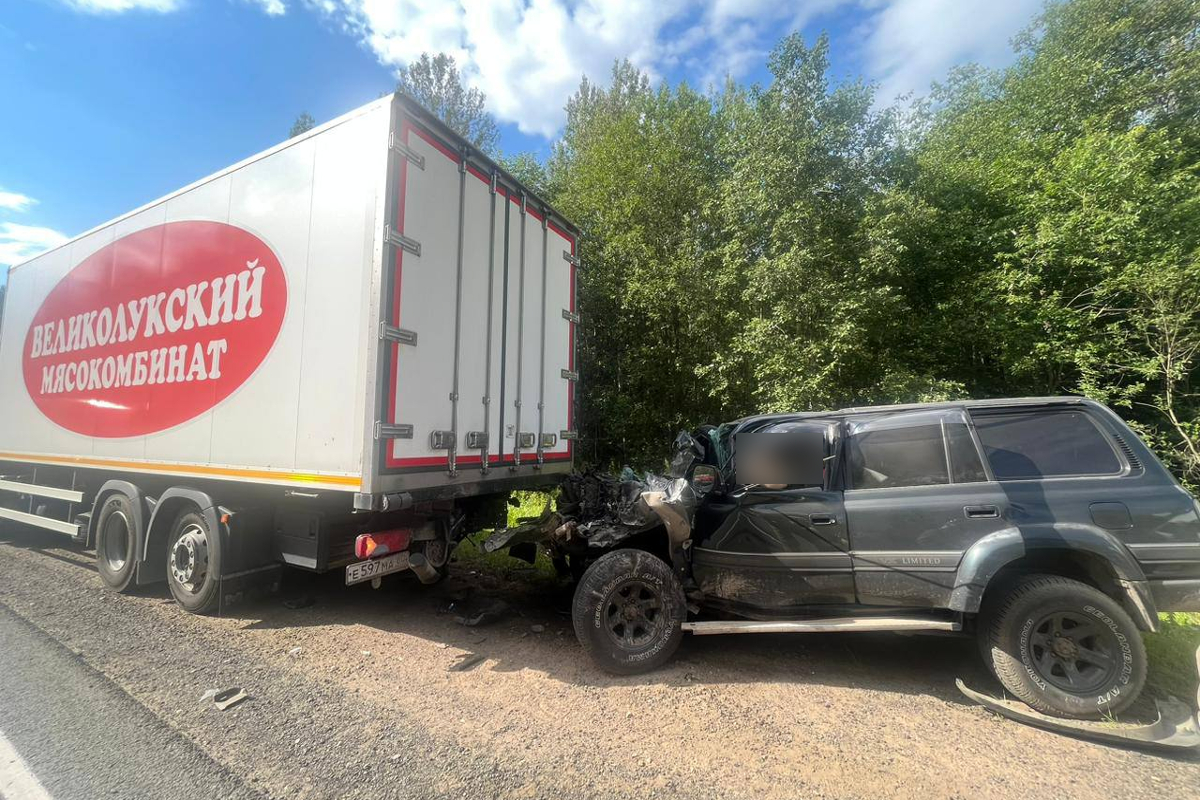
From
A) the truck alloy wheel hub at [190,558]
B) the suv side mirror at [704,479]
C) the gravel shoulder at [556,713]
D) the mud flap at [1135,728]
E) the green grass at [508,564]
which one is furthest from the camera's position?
the green grass at [508,564]

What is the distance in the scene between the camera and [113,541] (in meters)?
5.29

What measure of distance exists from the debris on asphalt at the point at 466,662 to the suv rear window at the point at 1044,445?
12.4ft

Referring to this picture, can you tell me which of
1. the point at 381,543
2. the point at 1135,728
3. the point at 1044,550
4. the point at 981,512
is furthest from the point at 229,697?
the point at 1135,728

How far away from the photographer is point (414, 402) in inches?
138

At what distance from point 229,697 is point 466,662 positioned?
1.45 meters

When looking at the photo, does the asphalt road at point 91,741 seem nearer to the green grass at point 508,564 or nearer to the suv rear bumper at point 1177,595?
the green grass at point 508,564

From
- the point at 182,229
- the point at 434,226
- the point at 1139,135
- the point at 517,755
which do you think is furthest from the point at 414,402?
the point at 1139,135

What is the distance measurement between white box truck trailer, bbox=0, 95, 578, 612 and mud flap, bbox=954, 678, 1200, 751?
3.66 metres

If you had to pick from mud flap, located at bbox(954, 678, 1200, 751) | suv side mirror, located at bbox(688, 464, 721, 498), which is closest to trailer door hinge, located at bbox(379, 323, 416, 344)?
suv side mirror, located at bbox(688, 464, 721, 498)

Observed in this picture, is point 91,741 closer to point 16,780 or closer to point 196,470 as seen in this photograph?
point 16,780

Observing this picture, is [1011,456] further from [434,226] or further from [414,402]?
[434,226]

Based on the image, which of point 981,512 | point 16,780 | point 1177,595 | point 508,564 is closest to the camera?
point 16,780

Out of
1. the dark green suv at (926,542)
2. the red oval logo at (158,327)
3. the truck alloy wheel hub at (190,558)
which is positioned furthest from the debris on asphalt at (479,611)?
the red oval logo at (158,327)

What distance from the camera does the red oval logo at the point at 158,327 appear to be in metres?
4.18
